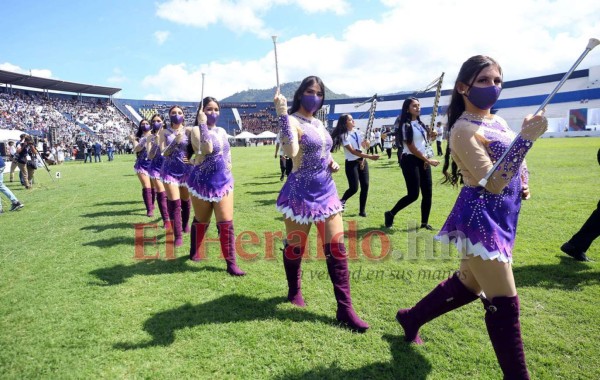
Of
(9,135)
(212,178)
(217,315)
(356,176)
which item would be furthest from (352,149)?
(9,135)

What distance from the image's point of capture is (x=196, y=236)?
17.0ft

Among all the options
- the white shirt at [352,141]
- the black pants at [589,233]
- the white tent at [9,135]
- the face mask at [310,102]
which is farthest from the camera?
the white tent at [9,135]

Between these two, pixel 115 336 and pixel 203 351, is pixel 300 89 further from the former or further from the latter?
pixel 115 336

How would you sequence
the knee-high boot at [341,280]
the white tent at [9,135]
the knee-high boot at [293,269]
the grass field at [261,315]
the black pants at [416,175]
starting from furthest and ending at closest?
the white tent at [9,135], the black pants at [416,175], the knee-high boot at [293,269], the knee-high boot at [341,280], the grass field at [261,315]

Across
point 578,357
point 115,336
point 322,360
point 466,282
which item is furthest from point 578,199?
point 115,336

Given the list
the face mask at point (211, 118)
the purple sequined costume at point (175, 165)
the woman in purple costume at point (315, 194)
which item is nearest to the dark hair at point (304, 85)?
the woman in purple costume at point (315, 194)

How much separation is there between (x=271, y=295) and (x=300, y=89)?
2.23 meters

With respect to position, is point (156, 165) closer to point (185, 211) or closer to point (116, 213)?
point (185, 211)

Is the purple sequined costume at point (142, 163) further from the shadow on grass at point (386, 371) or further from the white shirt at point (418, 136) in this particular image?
the shadow on grass at point (386, 371)

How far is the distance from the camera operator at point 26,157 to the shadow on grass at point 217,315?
14448 mm

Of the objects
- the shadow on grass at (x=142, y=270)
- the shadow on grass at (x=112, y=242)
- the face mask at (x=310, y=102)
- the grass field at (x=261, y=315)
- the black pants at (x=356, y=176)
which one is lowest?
the grass field at (x=261, y=315)

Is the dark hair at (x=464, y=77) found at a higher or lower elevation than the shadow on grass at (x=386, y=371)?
higher

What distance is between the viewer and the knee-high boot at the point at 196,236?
16.8 feet

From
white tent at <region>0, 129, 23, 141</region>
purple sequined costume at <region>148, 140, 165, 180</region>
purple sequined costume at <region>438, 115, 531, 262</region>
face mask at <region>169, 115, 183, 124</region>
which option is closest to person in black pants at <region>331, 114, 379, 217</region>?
face mask at <region>169, 115, 183, 124</region>
